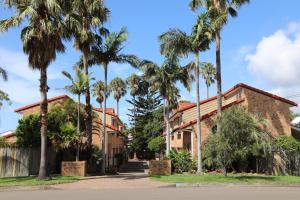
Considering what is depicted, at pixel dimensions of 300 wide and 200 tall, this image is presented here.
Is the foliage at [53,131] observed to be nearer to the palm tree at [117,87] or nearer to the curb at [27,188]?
the curb at [27,188]

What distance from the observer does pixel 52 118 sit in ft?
106

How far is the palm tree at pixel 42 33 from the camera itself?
77.5 ft

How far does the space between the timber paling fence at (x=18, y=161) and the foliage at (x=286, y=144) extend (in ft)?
58.0

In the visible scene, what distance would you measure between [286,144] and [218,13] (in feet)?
38.8

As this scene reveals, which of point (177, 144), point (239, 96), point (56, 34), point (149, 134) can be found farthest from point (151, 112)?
point (56, 34)

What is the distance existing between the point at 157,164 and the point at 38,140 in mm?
9116

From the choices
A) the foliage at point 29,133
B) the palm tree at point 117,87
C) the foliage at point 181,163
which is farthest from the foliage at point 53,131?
the palm tree at point 117,87

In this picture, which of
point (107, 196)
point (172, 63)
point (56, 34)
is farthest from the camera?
point (172, 63)

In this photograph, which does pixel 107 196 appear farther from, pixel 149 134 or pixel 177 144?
pixel 149 134

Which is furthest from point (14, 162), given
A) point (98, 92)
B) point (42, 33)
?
point (98, 92)

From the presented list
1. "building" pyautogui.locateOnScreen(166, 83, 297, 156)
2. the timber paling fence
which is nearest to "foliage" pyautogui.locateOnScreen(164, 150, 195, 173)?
"building" pyautogui.locateOnScreen(166, 83, 297, 156)

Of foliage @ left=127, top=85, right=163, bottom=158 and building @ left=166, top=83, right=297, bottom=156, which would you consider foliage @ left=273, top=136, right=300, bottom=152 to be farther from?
foliage @ left=127, top=85, right=163, bottom=158

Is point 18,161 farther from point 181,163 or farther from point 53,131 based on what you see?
point 181,163

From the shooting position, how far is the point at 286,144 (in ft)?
110
